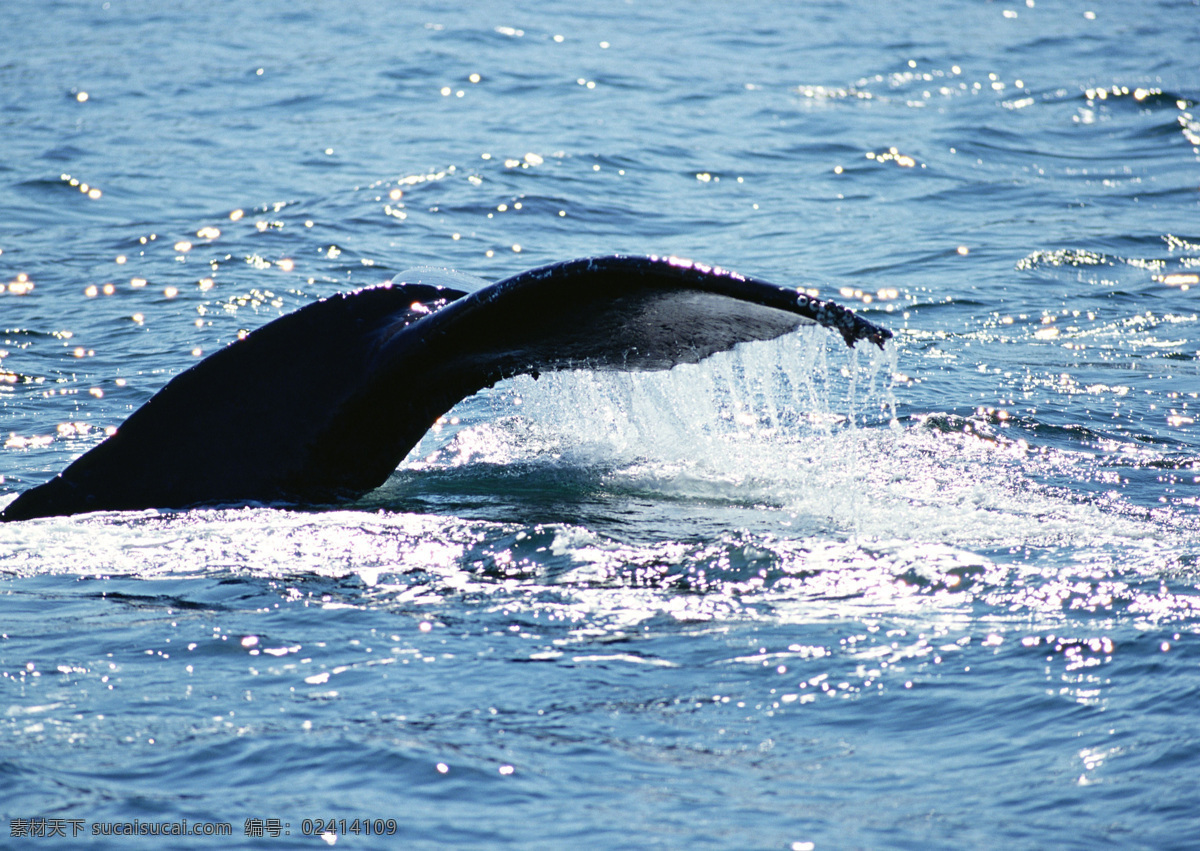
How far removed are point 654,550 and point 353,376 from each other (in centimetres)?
121

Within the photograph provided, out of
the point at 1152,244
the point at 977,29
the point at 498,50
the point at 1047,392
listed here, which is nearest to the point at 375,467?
the point at 1047,392

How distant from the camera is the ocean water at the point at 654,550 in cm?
354

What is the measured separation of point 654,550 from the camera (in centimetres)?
509

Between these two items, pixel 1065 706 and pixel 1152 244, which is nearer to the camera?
pixel 1065 706

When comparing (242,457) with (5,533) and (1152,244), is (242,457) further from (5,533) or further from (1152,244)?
(1152,244)

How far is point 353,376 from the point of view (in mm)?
5043

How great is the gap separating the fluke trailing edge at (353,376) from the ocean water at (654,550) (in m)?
0.12

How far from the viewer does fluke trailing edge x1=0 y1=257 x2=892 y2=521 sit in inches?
183

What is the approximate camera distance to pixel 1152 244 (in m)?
11.5

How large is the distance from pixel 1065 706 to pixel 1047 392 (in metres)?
4.22

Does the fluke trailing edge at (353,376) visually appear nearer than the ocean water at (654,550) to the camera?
No

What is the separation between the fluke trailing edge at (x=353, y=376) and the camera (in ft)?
15.2

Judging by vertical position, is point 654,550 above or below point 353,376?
below

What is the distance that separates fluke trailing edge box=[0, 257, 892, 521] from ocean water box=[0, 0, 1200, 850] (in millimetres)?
124
